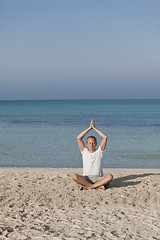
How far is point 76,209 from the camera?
237 inches

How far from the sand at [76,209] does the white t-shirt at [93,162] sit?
471 millimetres

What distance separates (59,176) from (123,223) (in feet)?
12.2

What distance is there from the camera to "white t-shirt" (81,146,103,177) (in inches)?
286

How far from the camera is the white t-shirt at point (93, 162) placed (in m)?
7.26

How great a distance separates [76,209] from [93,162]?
1.52 m

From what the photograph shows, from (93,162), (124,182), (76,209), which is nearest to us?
(76,209)

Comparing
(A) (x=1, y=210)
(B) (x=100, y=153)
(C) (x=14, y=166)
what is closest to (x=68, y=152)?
(C) (x=14, y=166)

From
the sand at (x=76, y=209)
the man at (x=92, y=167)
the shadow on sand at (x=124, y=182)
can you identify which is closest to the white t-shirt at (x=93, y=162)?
the man at (x=92, y=167)

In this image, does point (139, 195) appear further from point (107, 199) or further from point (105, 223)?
point (105, 223)

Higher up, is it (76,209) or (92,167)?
(92,167)

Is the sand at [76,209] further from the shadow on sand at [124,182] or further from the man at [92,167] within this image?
the man at [92,167]

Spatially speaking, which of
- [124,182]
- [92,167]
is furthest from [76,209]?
[124,182]

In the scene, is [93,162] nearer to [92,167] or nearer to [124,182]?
[92,167]

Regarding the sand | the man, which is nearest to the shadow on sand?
the sand
